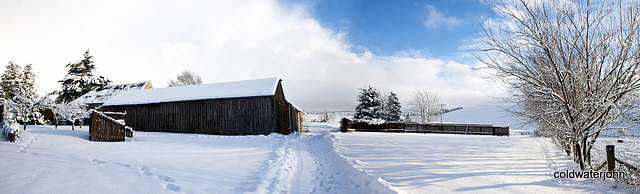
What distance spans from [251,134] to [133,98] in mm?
11619

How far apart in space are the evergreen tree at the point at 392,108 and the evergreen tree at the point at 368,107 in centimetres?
642

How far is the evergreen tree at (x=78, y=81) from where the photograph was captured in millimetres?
34750

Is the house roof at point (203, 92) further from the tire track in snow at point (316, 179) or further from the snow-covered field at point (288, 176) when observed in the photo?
the snow-covered field at point (288, 176)

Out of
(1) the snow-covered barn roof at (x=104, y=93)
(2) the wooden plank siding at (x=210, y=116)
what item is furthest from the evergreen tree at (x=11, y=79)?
(2) the wooden plank siding at (x=210, y=116)

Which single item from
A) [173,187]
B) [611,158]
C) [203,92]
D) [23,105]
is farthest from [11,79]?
[611,158]

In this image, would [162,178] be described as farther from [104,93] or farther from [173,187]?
[104,93]

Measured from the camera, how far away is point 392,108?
34000 mm

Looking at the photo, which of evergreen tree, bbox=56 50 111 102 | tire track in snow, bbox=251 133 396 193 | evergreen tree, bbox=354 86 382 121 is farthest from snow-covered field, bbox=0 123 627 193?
evergreen tree, bbox=56 50 111 102

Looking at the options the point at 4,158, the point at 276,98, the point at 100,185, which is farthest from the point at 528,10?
the point at 276,98

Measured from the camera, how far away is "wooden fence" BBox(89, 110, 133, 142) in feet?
34.9

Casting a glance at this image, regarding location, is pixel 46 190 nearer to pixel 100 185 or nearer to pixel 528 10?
pixel 100 185

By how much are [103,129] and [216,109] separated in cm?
839

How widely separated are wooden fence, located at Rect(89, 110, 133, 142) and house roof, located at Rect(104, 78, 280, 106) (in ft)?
25.8

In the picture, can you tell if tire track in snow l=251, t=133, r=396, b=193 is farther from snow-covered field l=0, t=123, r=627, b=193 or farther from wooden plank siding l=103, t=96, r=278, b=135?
wooden plank siding l=103, t=96, r=278, b=135
